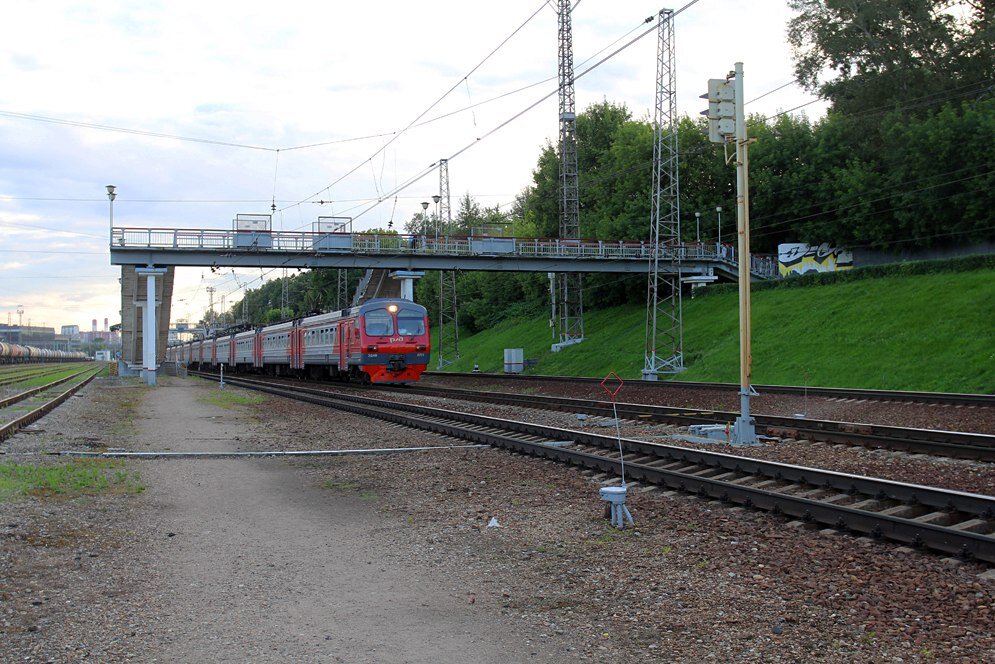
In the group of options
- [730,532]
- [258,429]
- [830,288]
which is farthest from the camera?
[830,288]

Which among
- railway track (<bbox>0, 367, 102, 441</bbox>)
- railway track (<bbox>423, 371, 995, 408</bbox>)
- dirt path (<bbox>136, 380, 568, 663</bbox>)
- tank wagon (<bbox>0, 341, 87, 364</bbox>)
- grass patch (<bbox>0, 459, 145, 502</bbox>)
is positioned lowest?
dirt path (<bbox>136, 380, 568, 663</bbox>)

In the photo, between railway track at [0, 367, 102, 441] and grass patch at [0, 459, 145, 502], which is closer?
grass patch at [0, 459, 145, 502]

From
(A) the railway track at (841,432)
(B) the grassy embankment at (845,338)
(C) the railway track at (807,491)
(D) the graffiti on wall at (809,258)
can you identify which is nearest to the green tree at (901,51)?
(D) the graffiti on wall at (809,258)

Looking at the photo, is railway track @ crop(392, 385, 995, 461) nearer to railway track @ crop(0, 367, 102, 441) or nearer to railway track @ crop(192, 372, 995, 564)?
railway track @ crop(192, 372, 995, 564)

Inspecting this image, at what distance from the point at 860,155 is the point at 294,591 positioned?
52.1 meters

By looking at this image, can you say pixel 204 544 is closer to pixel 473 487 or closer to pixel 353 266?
pixel 473 487

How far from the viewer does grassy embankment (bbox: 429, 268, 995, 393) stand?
26391 millimetres

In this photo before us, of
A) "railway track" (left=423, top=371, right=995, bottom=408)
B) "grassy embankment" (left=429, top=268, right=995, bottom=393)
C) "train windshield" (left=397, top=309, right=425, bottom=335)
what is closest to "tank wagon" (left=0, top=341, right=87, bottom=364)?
"grassy embankment" (left=429, top=268, right=995, bottom=393)

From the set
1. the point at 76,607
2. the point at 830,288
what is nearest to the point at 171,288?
the point at 830,288

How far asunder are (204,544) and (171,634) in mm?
2556

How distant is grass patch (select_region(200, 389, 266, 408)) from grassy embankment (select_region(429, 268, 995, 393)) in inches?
660

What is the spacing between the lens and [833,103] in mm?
57625

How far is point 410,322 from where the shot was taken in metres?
33.3

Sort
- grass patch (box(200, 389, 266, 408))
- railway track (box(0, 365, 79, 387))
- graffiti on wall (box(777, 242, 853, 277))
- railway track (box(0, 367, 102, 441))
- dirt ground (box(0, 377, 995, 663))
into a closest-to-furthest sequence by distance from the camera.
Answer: dirt ground (box(0, 377, 995, 663)) → railway track (box(0, 367, 102, 441)) → grass patch (box(200, 389, 266, 408)) → railway track (box(0, 365, 79, 387)) → graffiti on wall (box(777, 242, 853, 277))
